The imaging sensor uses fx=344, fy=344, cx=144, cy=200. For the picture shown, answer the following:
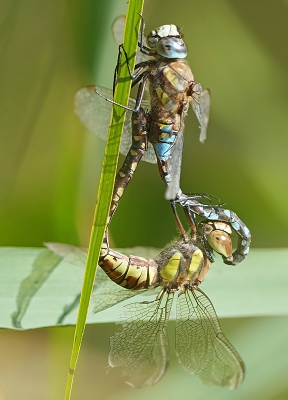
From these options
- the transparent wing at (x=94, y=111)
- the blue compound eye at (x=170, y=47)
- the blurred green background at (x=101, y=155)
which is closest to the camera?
the blue compound eye at (x=170, y=47)

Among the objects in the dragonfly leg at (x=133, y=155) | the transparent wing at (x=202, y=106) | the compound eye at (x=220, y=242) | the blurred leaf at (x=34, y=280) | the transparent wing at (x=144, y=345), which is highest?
the transparent wing at (x=202, y=106)

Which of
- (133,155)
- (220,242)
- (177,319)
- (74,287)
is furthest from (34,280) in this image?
(220,242)

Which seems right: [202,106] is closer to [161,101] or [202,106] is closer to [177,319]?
[161,101]

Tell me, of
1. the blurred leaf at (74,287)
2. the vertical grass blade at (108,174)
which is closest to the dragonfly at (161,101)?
the vertical grass blade at (108,174)

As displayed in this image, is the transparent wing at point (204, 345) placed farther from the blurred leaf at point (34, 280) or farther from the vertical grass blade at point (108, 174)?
the vertical grass blade at point (108, 174)

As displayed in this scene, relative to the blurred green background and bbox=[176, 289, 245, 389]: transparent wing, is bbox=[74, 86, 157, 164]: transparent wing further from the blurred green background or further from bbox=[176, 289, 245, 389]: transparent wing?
bbox=[176, 289, 245, 389]: transparent wing

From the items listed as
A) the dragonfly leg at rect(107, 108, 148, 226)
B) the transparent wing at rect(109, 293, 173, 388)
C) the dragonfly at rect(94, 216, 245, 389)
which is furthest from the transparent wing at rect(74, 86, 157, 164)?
the transparent wing at rect(109, 293, 173, 388)

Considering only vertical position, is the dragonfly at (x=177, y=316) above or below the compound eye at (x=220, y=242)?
below

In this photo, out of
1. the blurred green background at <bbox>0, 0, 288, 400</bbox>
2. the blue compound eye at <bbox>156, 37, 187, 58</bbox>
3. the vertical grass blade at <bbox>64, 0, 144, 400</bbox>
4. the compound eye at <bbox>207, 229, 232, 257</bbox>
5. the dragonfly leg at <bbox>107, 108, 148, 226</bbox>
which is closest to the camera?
the vertical grass blade at <bbox>64, 0, 144, 400</bbox>
